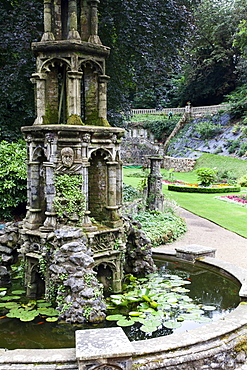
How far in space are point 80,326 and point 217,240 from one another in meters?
8.27

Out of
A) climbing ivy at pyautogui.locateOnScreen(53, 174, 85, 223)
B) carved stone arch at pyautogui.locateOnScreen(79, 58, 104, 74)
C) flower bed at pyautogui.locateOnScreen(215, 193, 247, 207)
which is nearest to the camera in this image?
climbing ivy at pyautogui.locateOnScreen(53, 174, 85, 223)

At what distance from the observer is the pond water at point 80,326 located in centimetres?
539

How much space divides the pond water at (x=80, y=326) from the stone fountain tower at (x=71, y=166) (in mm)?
732

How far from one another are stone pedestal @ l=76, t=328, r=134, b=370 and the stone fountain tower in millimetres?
1583

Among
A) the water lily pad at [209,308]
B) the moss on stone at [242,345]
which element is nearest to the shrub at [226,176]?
the water lily pad at [209,308]

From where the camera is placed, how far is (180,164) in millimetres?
38500

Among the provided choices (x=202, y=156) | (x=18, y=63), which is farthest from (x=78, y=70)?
(x=202, y=156)

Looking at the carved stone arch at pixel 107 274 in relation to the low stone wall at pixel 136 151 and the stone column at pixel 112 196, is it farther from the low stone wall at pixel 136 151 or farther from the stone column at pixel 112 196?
the low stone wall at pixel 136 151

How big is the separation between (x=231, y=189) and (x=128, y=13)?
1512cm

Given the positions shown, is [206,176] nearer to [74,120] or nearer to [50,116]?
[50,116]

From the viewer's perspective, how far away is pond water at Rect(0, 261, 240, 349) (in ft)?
17.7

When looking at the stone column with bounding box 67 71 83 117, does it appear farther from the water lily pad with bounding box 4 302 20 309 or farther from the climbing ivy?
the water lily pad with bounding box 4 302 20 309

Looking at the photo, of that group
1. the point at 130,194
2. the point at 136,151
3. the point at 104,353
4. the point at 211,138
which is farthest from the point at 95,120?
the point at 136,151

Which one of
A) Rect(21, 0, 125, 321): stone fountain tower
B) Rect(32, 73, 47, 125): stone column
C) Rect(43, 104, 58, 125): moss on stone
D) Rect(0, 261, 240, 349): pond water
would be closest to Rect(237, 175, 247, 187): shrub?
Rect(0, 261, 240, 349): pond water
